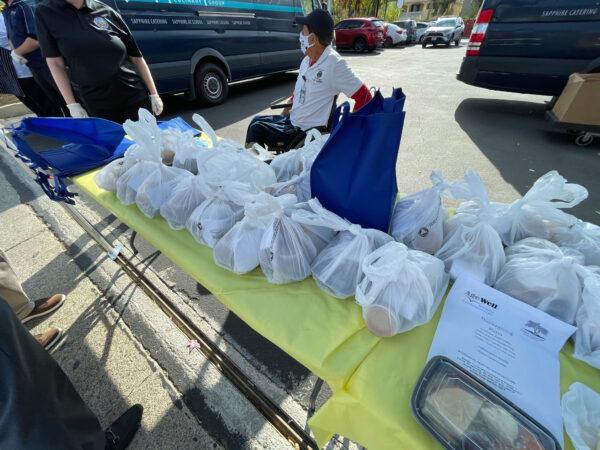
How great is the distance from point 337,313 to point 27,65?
353cm

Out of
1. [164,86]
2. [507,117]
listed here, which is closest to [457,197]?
[164,86]

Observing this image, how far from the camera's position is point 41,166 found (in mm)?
1551

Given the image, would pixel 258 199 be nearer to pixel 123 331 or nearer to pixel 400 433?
pixel 400 433

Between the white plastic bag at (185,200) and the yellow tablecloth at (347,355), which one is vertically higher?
the white plastic bag at (185,200)

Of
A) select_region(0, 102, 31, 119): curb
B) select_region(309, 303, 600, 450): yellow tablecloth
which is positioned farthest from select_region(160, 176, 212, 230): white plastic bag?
select_region(0, 102, 31, 119): curb

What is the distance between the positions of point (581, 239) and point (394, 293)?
0.70 metres

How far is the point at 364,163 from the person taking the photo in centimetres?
88

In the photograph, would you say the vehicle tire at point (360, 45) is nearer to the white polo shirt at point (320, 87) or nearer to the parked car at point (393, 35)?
the parked car at point (393, 35)

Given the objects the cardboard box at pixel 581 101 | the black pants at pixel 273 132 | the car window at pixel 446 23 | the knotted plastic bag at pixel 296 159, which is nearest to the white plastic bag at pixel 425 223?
the knotted plastic bag at pixel 296 159

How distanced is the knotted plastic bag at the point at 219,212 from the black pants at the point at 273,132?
1.44 metres

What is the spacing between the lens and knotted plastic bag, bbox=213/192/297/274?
93 centimetres

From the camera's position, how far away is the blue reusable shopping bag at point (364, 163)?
0.84m

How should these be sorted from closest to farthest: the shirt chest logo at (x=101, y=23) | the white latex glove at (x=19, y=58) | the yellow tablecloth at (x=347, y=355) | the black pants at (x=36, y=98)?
the yellow tablecloth at (x=347, y=355) < the shirt chest logo at (x=101, y=23) < the white latex glove at (x=19, y=58) < the black pants at (x=36, y=98)

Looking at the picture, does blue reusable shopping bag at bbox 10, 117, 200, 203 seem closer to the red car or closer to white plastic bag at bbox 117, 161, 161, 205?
white plastic bag at bbox 117, 161, 161, 205
